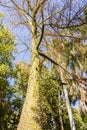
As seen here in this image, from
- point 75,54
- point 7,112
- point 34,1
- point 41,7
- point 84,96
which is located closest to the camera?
point 84,96

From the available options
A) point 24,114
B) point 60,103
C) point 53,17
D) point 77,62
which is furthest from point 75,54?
point 60,103

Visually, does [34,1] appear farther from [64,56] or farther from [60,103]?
[60,103]

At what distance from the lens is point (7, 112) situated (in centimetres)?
2081

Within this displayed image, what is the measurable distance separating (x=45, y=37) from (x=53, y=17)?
0.94 m

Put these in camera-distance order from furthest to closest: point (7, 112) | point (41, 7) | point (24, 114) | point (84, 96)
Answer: point (7, 112) < point (41, 7) < point (84, 96) < point (24, 114)

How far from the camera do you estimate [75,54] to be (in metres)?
10.7

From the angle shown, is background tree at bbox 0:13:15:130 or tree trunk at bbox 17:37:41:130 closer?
tree trunk at bbox 17:37:41:130

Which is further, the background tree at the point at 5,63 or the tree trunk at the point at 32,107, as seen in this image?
the background tree at the point at 5,63

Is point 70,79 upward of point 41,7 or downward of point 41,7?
downward

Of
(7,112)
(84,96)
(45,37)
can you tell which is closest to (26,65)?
(45,37)

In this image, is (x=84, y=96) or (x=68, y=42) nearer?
(x=84, y=96)

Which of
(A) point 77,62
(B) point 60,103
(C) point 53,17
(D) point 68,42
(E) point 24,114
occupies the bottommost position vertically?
(B) point 60,103

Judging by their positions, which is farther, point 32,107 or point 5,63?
point 5,63

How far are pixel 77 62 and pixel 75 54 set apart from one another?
0.34m
